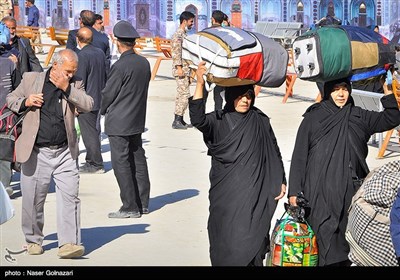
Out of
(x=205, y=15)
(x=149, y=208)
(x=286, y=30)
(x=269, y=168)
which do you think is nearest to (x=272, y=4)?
(x=205, y=15)

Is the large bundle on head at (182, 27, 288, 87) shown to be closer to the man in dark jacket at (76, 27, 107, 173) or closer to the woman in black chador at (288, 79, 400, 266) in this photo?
the woman in black chador at (288, 79, 400, 266)

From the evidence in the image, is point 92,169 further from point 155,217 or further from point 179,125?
point 179,125

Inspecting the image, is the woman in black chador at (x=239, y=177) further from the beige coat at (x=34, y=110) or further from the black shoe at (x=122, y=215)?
the black shoe at (x=122, y=215)

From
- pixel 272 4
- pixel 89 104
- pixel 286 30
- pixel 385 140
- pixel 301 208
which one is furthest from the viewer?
pixel 272 4

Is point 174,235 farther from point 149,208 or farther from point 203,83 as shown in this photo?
point 203,83

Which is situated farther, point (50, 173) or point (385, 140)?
point (385, 140)

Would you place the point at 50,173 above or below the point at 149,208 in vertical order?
above

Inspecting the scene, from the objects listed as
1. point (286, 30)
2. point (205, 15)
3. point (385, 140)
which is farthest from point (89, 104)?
point (205, 15)

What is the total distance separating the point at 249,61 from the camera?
7.75 meters

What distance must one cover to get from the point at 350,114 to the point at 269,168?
686mm

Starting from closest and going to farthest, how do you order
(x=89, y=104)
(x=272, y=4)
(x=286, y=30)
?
(x=89, y=104) → (x=286, y=30) → (x=272, y=4)

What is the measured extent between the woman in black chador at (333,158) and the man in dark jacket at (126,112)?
3.64 metres

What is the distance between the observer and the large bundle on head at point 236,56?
769 centimetres

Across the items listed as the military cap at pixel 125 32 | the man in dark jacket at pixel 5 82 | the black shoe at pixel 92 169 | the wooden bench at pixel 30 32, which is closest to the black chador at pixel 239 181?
the military cap at pixel 125 32
